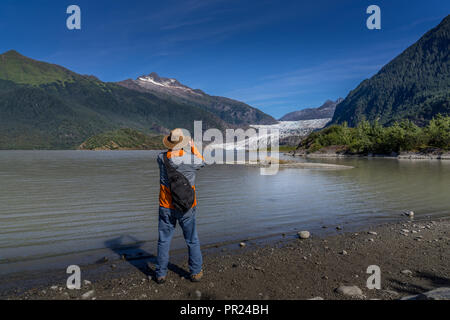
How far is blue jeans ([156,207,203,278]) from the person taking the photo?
753 centimetres

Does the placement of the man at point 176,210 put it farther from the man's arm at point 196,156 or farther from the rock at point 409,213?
the rock at point 409,213

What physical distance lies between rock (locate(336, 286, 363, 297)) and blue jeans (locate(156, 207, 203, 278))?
356 cm

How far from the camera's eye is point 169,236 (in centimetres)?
779

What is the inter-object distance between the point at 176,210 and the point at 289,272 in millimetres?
3639

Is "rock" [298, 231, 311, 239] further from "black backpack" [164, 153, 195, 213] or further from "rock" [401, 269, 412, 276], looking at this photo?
"black backpack" [164, 153, 195, 213]

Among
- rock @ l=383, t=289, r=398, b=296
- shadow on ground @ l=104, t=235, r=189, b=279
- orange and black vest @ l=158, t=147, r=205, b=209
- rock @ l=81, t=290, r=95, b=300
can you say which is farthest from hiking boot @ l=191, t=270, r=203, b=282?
rock @ l=383, t=289, r=398, b=296

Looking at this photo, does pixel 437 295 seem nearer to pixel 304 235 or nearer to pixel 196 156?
pixel 196 156

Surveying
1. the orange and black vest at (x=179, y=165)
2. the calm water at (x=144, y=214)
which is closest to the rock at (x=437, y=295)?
the orange and black vest at (x=179, y=165)

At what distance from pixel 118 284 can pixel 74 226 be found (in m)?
7.52

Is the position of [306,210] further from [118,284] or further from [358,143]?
[358,143]

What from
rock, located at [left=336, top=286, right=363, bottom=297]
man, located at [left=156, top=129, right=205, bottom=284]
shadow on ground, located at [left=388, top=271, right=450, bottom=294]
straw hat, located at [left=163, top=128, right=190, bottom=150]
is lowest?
shadow on ground, located at [left=388, top=271, right=450, bottom=294]

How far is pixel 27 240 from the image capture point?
11336 mm

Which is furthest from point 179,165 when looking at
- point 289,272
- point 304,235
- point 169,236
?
point 304,235
